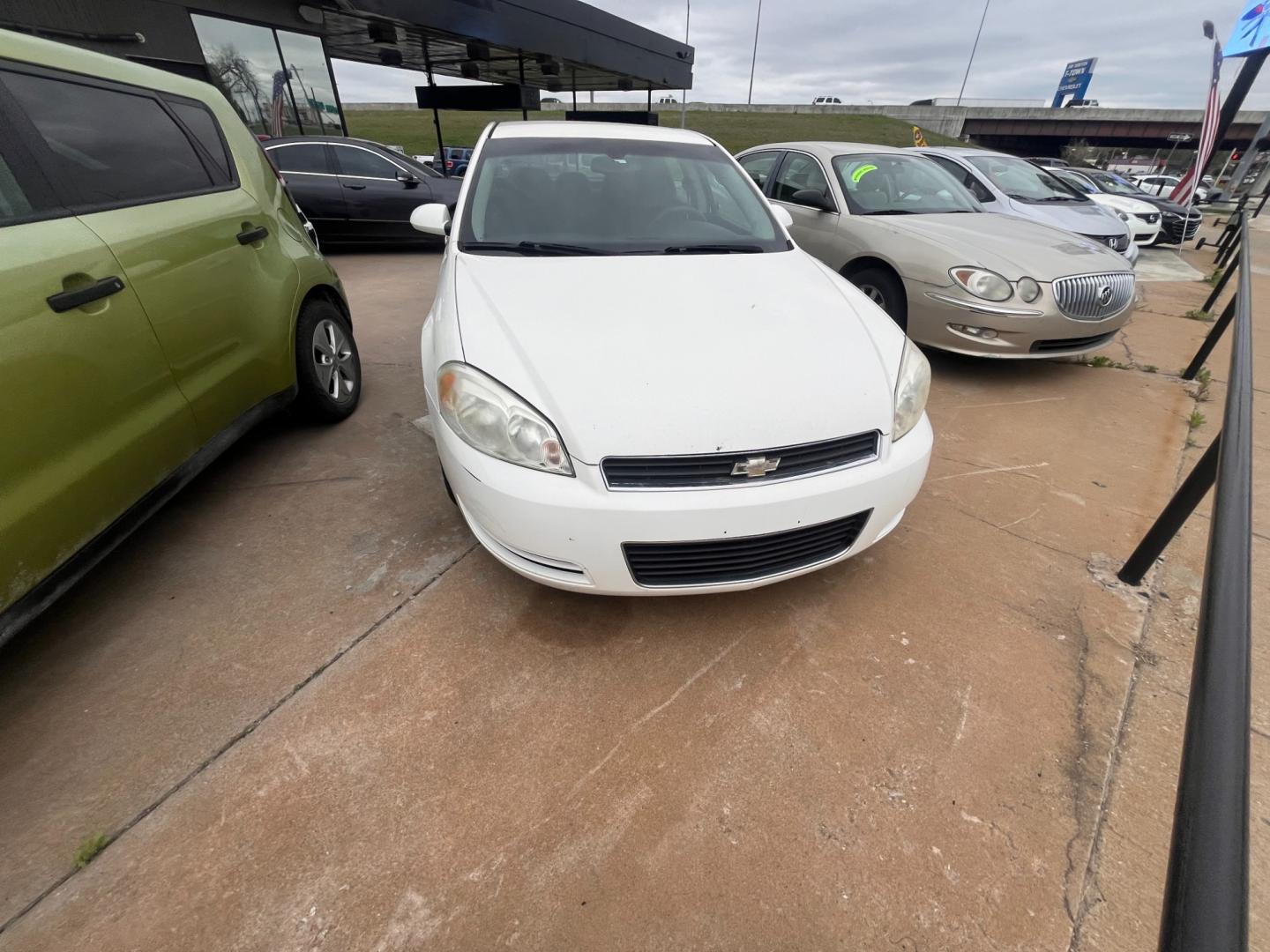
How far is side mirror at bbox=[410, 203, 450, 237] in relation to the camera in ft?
9.82

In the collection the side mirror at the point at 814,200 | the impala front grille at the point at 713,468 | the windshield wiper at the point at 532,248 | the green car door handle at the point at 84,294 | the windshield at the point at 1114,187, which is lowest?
the windshield at the point at 1114,187

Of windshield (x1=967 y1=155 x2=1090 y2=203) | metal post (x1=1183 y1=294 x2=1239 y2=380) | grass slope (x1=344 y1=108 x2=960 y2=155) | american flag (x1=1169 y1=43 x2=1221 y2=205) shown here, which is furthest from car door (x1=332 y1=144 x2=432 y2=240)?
grass slope (x1=344 y1=108 x2=960 y2=155)

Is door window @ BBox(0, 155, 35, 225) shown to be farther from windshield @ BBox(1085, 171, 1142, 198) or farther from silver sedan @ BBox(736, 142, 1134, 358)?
windshield @ BBox(1085, 171, 1142, 198)

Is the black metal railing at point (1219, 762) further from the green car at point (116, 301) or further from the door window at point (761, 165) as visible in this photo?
the door window at point (761, 165)

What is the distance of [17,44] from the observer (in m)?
1.87

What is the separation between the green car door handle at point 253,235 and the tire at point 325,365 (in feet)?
1.30

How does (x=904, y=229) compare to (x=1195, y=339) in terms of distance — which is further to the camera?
(x=1195, y=339)


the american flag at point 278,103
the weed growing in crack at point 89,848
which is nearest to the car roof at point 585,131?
the weed growing in crack at point 89,848

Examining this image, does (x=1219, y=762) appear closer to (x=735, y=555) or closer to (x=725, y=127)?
(x=735, y=555)

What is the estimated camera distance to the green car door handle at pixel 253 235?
8.61 feet

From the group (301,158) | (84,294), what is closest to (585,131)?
(84,294)

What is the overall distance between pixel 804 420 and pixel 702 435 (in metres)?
0.32

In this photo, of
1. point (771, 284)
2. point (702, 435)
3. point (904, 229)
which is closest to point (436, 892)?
point (702, 435)

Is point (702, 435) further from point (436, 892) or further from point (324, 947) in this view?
point (324, 947)
